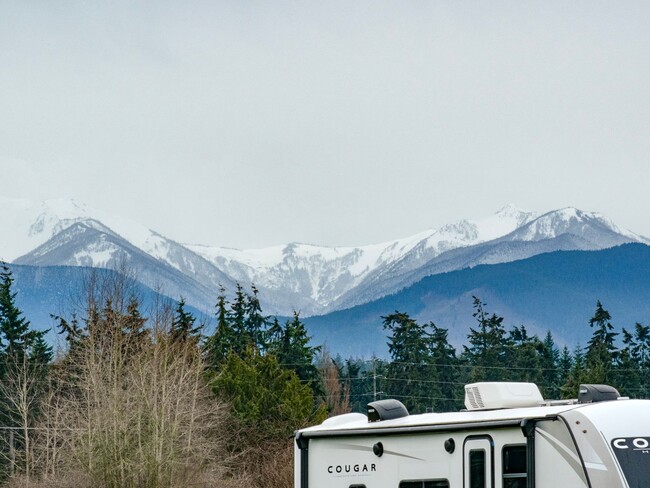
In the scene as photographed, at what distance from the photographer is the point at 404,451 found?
13.5 metres

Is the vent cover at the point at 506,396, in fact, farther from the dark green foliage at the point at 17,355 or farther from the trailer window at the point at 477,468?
the dark green foliage at the point at 17,355

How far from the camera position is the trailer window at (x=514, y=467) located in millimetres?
12242

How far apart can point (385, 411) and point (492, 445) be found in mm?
1937

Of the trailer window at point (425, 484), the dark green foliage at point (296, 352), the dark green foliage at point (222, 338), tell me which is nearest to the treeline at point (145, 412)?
the dark green foliage at point (222, 338)

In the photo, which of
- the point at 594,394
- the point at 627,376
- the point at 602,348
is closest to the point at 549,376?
the point at 602,348

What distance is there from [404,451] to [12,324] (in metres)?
77.1

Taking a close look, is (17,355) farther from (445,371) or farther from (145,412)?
(445,371)

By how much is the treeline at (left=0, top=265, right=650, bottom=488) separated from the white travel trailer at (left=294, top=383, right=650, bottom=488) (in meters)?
30.3

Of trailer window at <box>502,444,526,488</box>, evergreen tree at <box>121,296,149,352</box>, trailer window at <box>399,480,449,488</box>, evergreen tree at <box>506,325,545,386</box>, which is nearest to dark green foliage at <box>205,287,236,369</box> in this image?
evergreen tree at <box>121,296,149,352</box>

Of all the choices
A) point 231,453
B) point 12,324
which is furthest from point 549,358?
point 231,453

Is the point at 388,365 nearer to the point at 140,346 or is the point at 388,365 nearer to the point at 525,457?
the point at 140,346

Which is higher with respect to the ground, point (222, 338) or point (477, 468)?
point (222, 338)

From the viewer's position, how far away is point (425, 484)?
13195 mm

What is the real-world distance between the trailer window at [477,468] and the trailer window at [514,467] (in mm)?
262
